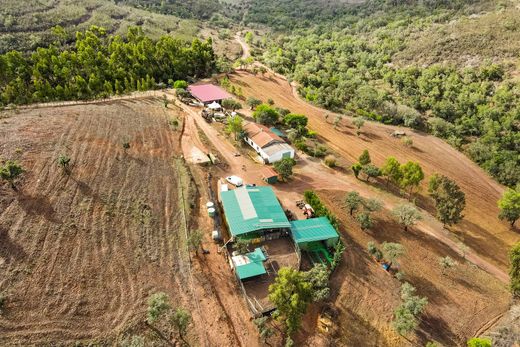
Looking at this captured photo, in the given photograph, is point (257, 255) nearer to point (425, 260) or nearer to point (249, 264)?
point (249, 264)

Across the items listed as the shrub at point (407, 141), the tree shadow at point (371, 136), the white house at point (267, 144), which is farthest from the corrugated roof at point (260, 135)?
the shrub at point (407, 141)

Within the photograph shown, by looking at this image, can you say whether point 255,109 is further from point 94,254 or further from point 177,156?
point 94,254

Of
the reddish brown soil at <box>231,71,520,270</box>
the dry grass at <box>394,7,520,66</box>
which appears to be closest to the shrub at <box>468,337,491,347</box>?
the reddish brown soil at <box>231,71,520,270</box>

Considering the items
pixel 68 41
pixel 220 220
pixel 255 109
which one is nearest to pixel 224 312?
pixel 220 220

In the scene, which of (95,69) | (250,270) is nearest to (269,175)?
(250,270)

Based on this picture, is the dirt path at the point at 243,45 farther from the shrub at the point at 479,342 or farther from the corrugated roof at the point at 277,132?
the shrub at the point at 479,342

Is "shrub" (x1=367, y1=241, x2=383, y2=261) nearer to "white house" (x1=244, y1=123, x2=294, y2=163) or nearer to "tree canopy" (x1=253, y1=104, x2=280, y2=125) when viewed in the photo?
"white house" (x1=244, y1=123, x2=294, y2=163)
